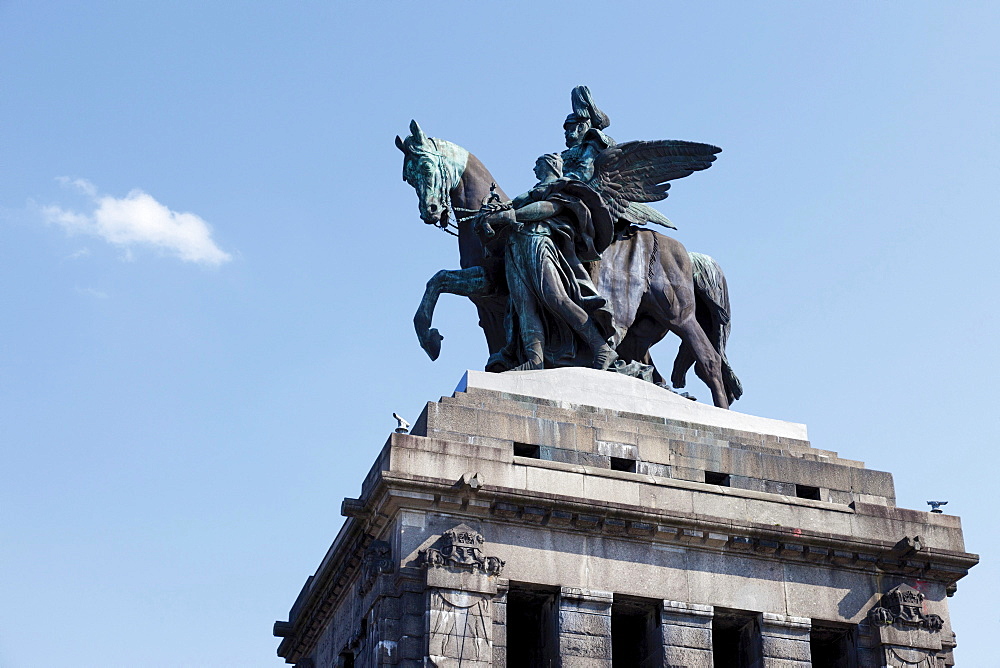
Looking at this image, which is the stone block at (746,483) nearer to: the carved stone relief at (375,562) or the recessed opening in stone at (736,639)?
the recessed opening in stone at (736,639)

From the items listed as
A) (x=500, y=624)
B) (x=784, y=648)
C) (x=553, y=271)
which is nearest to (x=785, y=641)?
(x=784, y=648)

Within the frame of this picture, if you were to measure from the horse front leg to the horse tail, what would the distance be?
5323 mm

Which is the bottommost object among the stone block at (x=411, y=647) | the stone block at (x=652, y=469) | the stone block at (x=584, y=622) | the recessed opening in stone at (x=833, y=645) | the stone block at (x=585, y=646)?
the stone block at (x=411, y=647)

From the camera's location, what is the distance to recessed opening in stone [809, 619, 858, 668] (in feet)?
98.8

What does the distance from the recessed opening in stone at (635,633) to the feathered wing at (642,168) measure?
32.9 ft

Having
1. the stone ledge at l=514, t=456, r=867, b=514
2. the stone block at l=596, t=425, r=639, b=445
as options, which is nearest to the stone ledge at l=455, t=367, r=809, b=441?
the stone block at l=596, t=425, r=639, b=445

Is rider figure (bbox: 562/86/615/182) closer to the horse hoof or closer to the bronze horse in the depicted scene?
the bronze horse

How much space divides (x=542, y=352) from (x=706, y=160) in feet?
22.5

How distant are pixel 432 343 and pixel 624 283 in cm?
453

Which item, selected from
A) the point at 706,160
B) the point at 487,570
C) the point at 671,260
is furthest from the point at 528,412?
the point at 706,160

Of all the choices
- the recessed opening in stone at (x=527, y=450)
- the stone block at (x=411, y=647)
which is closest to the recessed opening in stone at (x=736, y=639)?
the recessed opening in stone at (x=527, y=450)

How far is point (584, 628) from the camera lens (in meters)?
28.3

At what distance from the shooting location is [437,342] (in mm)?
34875

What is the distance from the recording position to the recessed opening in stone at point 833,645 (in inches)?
1186
